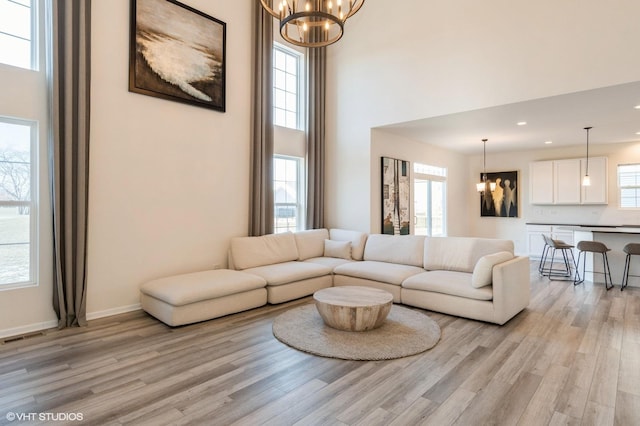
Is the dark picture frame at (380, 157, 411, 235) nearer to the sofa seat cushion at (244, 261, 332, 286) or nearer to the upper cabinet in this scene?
the sofa seat cushion at (244, 261, 332, 286)

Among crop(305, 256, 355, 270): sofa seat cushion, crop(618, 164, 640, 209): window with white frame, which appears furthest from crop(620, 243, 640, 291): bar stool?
crop(305, 256, 355, 270): sofa seat cushion

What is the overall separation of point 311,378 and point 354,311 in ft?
2.98

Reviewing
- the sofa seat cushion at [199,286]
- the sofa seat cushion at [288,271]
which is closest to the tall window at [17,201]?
the sofa seat cushion at [199,286]

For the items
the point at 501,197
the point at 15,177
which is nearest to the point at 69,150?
the point at 15,177

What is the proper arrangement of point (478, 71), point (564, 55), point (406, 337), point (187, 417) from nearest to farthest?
point (187, 417)
point (406, 337)
point (564, 55)
point (478, 71)

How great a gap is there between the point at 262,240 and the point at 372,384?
3143 millimetres

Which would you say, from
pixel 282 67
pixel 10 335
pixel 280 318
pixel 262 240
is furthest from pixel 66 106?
pixel 282 67

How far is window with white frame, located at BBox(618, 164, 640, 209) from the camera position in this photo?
7.28 meters

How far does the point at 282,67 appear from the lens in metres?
6.25

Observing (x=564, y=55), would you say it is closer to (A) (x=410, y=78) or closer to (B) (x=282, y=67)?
(A) (x=410, y=78)

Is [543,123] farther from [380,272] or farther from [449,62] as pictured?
[380,272]

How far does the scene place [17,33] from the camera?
3.51 m

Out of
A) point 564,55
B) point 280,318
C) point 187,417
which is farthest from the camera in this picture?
point 564,55

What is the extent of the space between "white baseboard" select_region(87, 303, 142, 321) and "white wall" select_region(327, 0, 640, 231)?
3638mm
